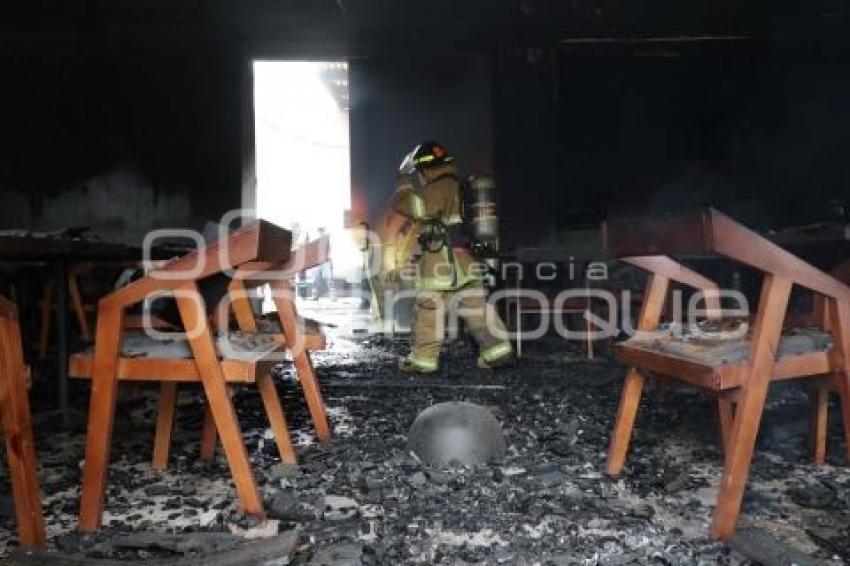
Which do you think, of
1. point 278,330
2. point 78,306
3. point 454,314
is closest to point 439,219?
point 454,314

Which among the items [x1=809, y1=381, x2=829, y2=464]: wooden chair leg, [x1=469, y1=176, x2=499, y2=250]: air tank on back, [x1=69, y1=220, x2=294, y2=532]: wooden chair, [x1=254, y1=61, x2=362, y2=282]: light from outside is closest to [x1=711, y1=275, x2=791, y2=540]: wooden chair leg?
[x1=809, y1=381, x2=829, y2=464]: wooden chair leg

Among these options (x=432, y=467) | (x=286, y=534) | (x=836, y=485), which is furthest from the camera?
(x=432, y=467)

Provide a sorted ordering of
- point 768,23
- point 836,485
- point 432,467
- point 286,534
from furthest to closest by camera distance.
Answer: point 768,23 < point 432,467 < point 836,485 < point 286,534

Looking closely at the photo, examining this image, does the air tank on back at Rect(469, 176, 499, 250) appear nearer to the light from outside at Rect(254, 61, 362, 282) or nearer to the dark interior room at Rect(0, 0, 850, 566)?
the dark interior room at Rect(0, 0, 850, 566)

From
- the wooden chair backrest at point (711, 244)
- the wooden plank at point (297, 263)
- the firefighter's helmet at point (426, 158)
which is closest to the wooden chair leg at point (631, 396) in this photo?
the wooden chair backrest at point (711, 244)

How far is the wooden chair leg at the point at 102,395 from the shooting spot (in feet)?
8.43

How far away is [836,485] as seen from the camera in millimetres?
2951

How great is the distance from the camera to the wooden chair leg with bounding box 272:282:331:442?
366 centimetres

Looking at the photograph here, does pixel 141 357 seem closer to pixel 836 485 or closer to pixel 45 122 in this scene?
pixel 836 485

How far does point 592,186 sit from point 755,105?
2.32 metres

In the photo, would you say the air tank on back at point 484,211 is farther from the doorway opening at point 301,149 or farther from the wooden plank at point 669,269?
the doorway opening at point 301,149

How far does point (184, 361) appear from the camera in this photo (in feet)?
8.70

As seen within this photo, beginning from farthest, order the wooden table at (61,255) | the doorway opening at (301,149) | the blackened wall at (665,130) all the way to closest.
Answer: the doorway opening at (301,149)
the blackened wall at (665,130)
the wooden table at (61,255)

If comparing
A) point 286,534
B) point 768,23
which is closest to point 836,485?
point 286,534
